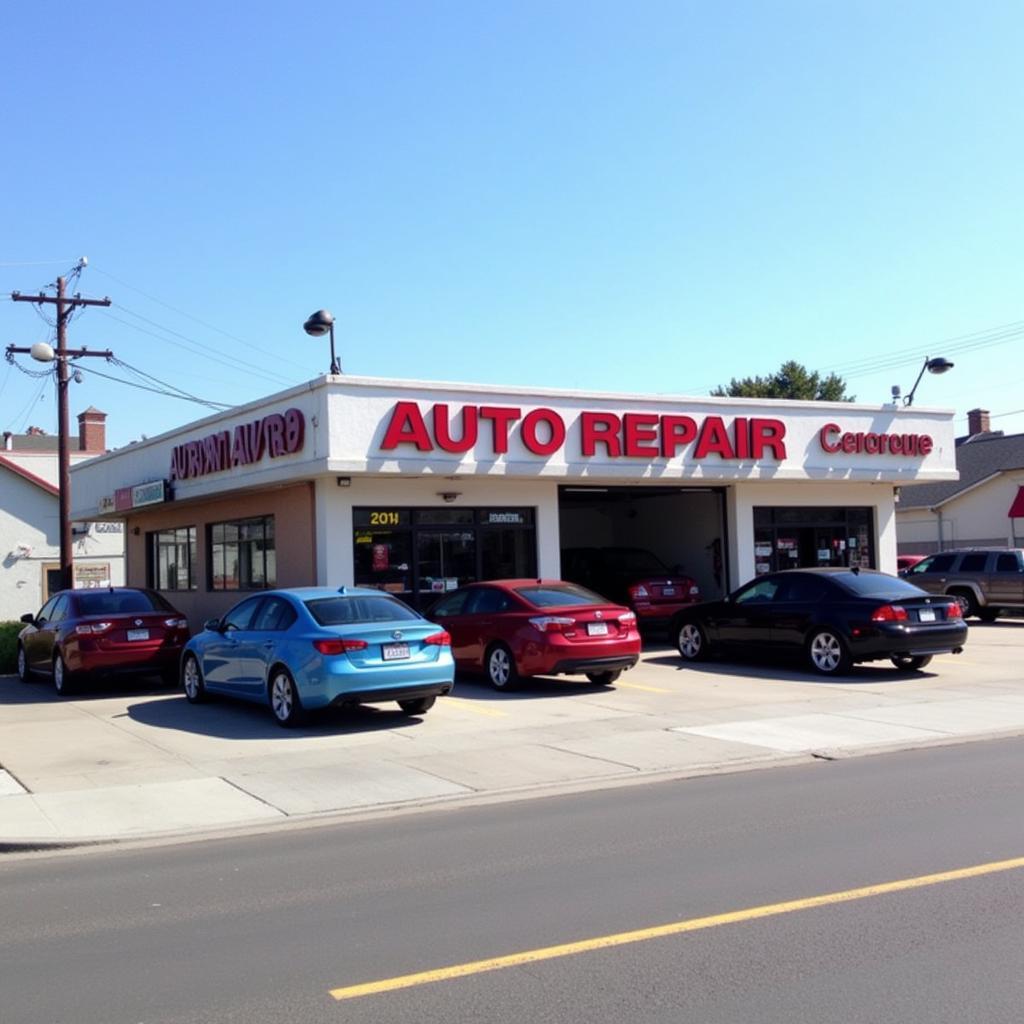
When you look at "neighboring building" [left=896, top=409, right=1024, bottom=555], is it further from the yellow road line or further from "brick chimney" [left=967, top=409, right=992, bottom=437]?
the yellow road line

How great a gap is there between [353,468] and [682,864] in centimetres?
1221

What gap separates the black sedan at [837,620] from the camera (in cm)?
1684

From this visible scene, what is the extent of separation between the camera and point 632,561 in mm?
23875

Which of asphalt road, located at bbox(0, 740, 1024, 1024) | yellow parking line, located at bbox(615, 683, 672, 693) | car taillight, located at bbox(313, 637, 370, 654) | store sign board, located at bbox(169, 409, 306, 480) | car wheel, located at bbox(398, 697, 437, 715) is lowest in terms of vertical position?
asphalt road, located at bbox(0, 740, 1024, 1024)

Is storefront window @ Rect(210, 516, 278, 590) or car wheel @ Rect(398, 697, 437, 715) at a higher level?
storefront window @ Rect(210, 516, 278, 590)

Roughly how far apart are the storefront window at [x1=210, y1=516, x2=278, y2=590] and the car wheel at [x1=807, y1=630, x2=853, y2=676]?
9.47 meters

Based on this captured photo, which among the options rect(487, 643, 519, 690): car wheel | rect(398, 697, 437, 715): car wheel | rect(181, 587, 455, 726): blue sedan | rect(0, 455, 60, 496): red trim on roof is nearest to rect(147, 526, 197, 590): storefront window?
rect(487, 643, 519, 690): car wheel

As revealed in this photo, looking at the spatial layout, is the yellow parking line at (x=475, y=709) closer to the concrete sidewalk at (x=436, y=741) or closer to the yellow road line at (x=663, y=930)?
the concrete sidewalk at (x=436, y=741)

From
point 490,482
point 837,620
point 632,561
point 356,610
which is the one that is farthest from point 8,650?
point 837,620

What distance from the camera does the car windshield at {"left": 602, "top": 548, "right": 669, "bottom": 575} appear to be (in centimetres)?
2363

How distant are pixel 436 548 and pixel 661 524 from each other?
298 inches

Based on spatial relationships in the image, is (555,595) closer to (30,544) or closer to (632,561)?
(632,561)

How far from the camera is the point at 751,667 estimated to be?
1902 cm

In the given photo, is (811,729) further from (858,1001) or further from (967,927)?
(858,1001)
